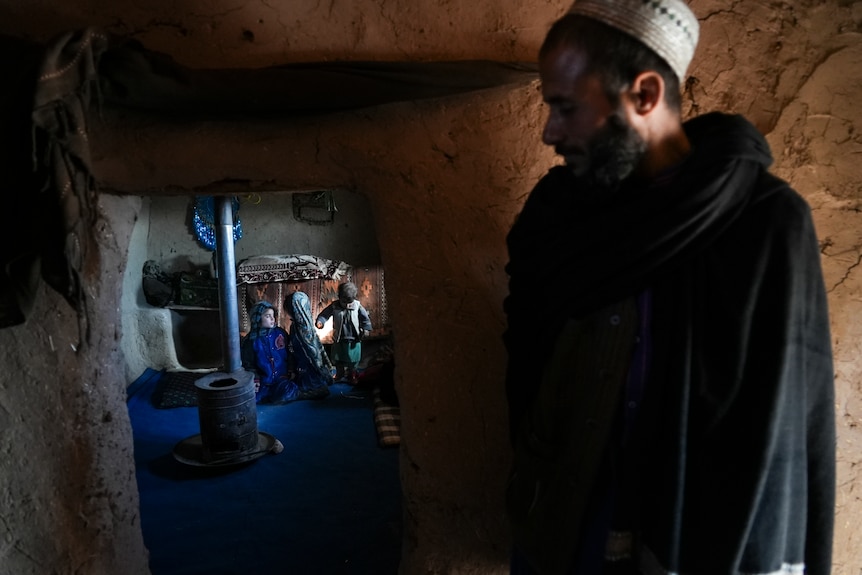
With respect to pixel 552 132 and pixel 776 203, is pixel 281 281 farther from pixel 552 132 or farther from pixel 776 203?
pixel 776 203

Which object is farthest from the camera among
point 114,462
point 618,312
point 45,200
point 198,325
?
point 198,325

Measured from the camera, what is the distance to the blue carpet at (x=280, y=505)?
277 cm

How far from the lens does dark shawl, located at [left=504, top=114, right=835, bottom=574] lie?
2.97ft

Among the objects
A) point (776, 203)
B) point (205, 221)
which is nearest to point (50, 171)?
point (776, 203)

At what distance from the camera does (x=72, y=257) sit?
1.37m

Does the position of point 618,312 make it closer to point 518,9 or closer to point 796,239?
point 796,239

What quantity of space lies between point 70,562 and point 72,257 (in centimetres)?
105

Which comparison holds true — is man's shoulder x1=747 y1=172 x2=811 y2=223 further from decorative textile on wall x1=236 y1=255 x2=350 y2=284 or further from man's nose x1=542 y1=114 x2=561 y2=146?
decorative textile on wall x1=236 y1=255 x2=350 y2=284

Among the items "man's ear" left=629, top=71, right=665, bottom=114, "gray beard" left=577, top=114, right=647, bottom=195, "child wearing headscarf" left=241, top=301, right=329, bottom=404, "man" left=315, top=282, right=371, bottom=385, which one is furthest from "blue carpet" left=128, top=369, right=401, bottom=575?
"man's ear" left=629, top=71, right=665, bottom=114

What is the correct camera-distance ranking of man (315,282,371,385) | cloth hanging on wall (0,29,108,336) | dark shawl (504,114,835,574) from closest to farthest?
dark shawl (504,114,835,574) < cloth hanging on wall (0,29,108,336) < man (315,282,371,385)

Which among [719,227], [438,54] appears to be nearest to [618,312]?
[719,227]

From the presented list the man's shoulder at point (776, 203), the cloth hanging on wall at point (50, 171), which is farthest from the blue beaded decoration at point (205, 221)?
the man's shoulder at point (776, 203)

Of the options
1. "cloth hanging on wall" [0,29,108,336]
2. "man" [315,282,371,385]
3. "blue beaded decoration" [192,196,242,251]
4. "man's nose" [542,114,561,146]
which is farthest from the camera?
"blue beaded decoration" [192,196,242,251]

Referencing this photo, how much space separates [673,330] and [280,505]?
3047 millimetres
